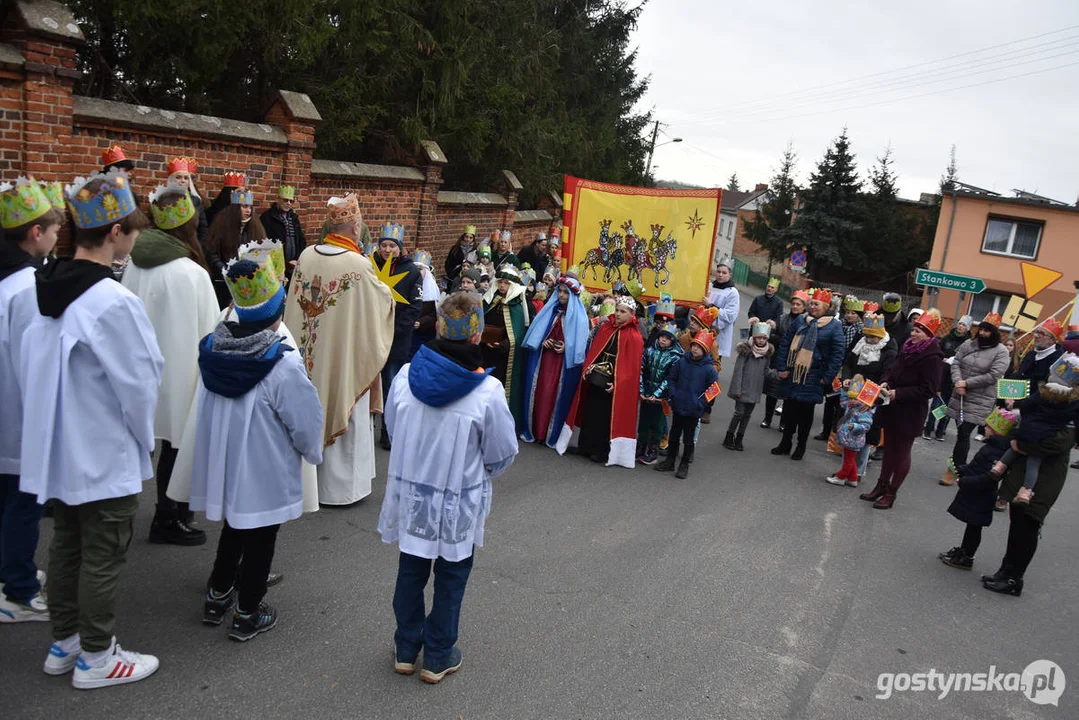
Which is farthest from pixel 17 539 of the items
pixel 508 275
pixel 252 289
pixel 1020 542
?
pixel 1020 542

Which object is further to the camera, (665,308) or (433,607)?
(665,308)

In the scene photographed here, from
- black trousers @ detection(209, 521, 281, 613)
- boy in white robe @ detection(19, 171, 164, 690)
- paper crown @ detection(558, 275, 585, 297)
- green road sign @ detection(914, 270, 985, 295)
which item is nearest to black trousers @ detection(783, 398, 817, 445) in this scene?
paper crown @ detection(558, 275, 585, 297)

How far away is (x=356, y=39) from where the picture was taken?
11305 millimetres

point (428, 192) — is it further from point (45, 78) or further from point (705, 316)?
point (45, 78)

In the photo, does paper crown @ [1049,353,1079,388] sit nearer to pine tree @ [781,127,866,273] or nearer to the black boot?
the black boot

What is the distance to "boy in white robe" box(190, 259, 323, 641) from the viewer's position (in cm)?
372

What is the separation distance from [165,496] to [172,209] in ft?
5.82

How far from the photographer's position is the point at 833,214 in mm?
38312

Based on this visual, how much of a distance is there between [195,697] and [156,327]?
81.6 inches

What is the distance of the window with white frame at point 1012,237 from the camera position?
3084 cm

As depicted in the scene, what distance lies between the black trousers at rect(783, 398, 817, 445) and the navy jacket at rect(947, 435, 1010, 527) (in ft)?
9.43

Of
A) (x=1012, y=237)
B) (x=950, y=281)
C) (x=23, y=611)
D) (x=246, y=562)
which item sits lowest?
(x=23, y=611)

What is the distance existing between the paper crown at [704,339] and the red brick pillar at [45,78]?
5954mm

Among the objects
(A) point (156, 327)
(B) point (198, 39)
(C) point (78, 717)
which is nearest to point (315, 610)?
(C) point (78, 717)
